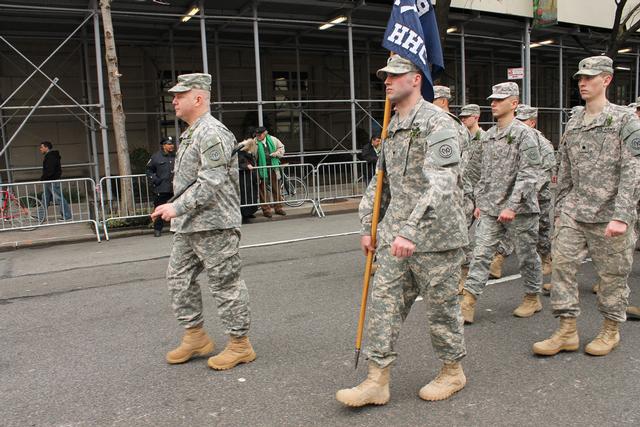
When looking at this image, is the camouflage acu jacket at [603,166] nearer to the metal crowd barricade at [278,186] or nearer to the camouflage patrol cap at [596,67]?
the camouflage patrol cap at [596,67]

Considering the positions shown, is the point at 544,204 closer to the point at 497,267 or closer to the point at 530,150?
the point at 497,267

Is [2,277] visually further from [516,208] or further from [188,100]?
[516,208]

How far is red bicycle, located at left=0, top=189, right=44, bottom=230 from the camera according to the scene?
9789 millimetres

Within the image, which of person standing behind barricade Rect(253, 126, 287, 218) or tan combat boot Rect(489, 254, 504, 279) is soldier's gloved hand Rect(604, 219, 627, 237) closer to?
tan combat boot Rect(489, 254, 504, 279)

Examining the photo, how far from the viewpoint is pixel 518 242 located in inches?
199

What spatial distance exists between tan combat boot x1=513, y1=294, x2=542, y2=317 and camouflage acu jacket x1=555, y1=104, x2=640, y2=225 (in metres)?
1.06

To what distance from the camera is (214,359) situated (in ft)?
13.3

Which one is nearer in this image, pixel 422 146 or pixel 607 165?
pixel 422 146

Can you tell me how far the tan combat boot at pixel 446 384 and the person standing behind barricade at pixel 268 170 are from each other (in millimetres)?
8114

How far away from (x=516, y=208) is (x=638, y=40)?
19.3 m

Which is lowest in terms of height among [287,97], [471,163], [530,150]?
[471,163]

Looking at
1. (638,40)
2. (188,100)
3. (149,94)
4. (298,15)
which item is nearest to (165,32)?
(149,94)

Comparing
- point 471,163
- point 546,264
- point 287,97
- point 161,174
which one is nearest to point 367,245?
point 471,163

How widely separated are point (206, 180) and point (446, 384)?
197 centimetres
